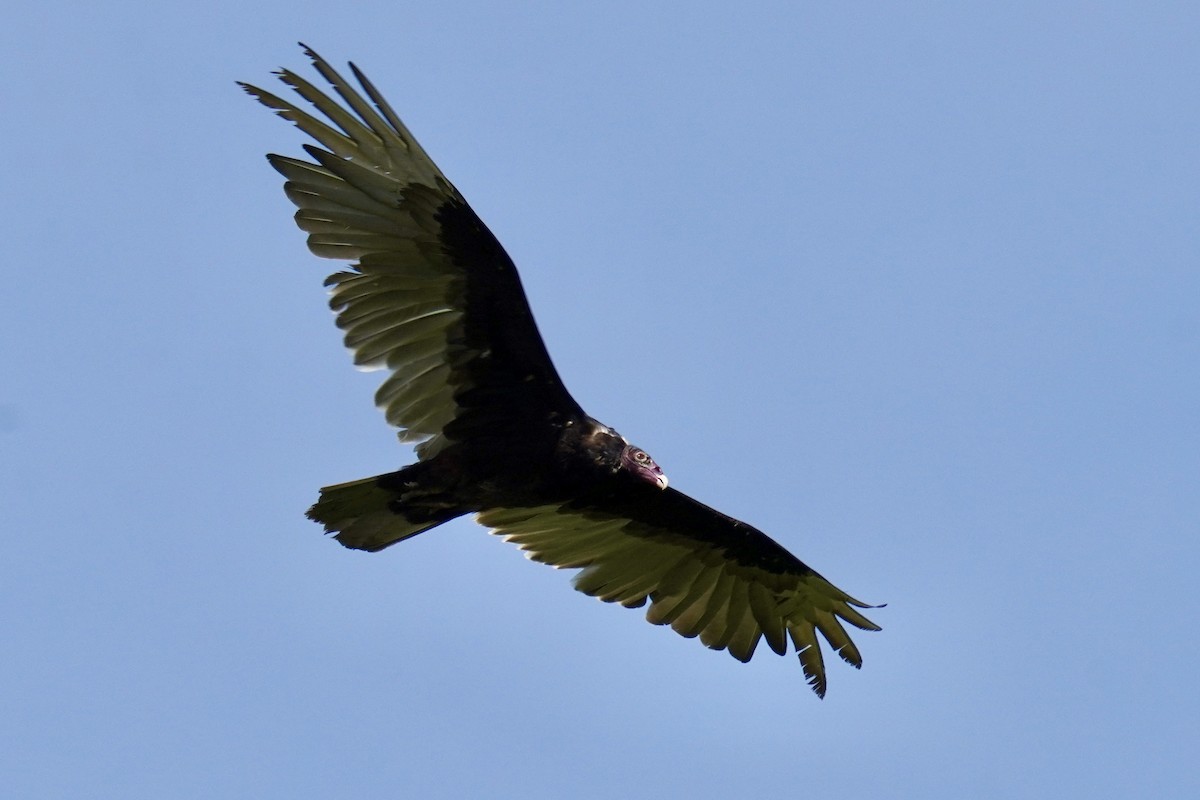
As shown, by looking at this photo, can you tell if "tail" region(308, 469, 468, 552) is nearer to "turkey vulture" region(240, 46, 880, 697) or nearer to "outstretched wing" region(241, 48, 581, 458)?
"turkey vulture" region(240, 46, 880, 697)

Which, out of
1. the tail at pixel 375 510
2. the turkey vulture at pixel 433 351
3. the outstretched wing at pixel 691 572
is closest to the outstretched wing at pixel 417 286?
the turkey vulture at pixel 433 351

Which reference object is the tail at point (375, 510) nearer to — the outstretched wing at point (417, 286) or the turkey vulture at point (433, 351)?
the turkey vulture at point (433, 351)

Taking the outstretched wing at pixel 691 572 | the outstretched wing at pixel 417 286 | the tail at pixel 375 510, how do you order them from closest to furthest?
the outstretched wing at pixel 417 286, the tail at pixel 375 510, the outstretched wing at pixel 691 572

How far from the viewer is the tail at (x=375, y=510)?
9305mm

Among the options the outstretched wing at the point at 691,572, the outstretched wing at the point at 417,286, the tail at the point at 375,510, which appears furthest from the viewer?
the outstretched wing at the point at 691,572

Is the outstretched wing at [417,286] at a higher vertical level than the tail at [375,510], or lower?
higher

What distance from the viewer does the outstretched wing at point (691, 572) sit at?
1014cm

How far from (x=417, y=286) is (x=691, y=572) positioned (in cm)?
251

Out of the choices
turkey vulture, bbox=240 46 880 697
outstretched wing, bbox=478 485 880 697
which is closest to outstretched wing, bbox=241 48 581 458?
turkey vulture, bbox=240 46 880 697

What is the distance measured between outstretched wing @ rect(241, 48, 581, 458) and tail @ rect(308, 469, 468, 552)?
28 cm

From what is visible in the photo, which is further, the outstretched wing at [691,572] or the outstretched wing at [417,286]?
the outstretched wing at [691,572]

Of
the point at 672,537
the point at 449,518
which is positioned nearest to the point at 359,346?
the point at 449,518

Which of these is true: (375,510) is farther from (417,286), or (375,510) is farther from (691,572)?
(691,572)

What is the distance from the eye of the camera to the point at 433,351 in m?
9.41
